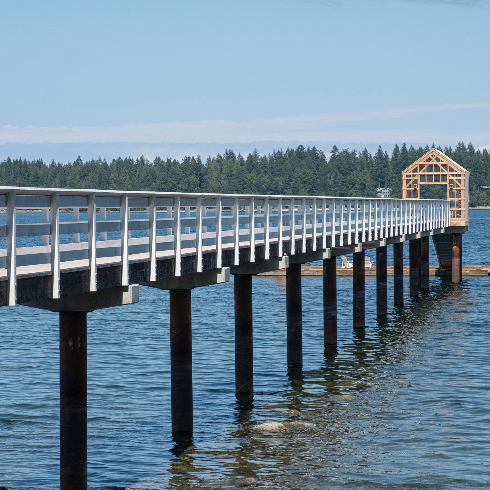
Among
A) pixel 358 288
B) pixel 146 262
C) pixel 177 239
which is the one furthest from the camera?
pixel 358 288

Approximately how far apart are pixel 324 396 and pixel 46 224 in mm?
12606

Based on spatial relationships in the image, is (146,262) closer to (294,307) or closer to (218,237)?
(218,237)

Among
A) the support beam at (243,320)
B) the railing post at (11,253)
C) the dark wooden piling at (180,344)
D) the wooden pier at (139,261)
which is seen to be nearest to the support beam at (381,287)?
the wooden pier at (139,261)

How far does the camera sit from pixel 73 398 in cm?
1421

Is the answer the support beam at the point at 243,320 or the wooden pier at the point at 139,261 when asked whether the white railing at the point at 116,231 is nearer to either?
the wooden pier at the point at 139,261

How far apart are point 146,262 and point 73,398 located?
2529mm

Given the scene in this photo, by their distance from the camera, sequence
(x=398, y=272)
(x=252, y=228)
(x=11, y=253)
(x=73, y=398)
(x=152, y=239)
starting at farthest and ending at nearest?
1. (x=398, y=272)
2. (x=252, y=228)
3. (x=152, y=239)
4. (x=73, y=398)
5. (x=11, y=253)

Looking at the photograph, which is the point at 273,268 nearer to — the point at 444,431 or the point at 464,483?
the point at 444,431

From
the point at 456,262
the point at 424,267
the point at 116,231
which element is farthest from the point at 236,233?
the point at 456,262

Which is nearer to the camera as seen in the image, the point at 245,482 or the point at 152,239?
the point at 152,239

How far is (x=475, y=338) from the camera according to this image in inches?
1320

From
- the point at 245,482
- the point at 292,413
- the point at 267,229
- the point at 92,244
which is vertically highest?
the point at 267,229

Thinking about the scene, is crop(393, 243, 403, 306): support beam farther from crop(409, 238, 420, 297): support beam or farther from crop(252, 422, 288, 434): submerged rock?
crop(252, 422, 288, 434): submerged rock

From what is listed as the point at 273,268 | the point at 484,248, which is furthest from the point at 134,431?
the point at 484,248
